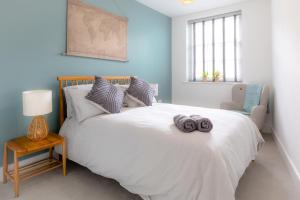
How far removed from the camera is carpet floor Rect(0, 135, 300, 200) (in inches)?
70.3

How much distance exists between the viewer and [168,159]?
1.46 meters

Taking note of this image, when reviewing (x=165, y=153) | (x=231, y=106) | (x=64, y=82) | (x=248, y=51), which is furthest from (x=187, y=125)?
(x=248, y=51)

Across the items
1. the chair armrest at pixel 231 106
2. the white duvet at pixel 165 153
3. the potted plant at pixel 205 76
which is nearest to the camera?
the white duvet at pixel 165 153

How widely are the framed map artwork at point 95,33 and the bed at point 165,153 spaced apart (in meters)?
1.19

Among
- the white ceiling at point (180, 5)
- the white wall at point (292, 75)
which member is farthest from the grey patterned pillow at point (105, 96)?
the white ceiling at point (180, 5)

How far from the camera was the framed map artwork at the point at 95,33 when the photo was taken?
2691 millimetres

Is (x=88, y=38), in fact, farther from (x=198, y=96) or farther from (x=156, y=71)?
(x=198, y=96)

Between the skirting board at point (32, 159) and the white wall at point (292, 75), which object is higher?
the white wall at point (292, 75)

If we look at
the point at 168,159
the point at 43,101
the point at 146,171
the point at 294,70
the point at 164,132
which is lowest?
the point at 146,171

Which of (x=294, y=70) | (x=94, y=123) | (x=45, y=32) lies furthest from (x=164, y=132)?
(x=45, y=32)

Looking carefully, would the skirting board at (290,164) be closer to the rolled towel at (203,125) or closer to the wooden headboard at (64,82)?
the rolled towel at (203,125)

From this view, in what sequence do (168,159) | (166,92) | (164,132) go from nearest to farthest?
(168,159) < (164,132) < (166,92)

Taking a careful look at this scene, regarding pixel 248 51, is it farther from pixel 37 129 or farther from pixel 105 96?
pixel 37 129

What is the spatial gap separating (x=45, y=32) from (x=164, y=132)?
1.96m
